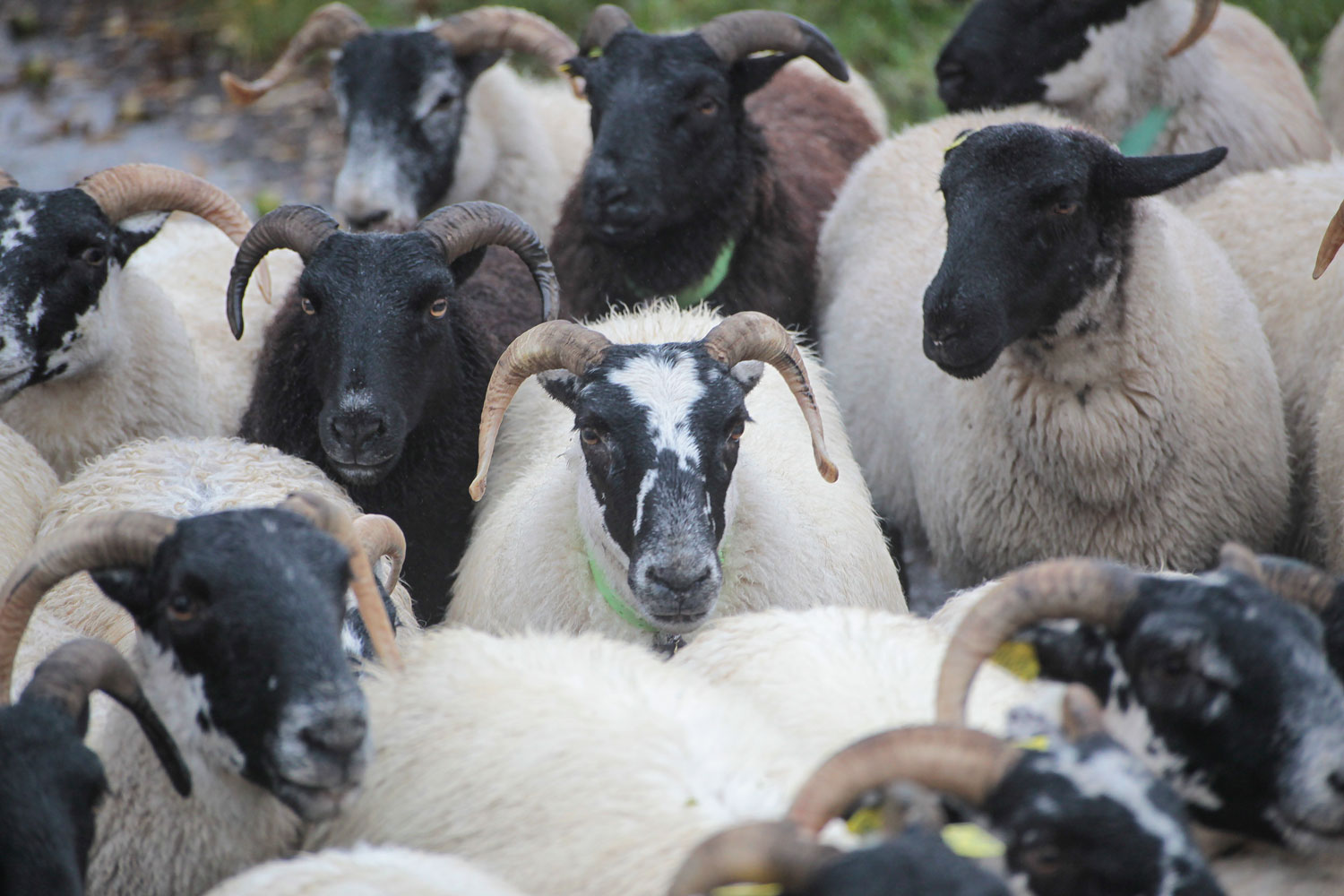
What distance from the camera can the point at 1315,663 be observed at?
2.63 metres

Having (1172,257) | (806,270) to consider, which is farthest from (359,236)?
(1172,257)

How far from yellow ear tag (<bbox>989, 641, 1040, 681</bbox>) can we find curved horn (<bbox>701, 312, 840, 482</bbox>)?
1214 millimetres

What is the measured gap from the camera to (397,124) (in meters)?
6.40

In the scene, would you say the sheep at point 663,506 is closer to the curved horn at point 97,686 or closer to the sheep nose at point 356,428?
the sheep nose at point 356,428

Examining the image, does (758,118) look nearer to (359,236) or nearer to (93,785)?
(359,236)

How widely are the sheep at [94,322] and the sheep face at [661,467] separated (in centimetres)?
182

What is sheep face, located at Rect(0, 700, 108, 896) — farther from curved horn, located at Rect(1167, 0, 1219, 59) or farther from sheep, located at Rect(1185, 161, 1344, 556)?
curved horn, located at Rect(1167, 0, 1219, 59)

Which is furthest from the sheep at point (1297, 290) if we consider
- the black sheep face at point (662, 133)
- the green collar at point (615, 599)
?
the green collar at point (615, 599)

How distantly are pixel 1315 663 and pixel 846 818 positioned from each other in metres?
1.00

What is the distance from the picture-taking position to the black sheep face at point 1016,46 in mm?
5973

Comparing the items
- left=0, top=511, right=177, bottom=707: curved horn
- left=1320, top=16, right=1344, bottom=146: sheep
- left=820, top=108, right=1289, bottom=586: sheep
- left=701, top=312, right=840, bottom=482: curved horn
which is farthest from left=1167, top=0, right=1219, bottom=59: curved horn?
left=0, top=511, right=177, bottom=707: curved horn

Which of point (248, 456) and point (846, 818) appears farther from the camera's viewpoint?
point (248, 456)

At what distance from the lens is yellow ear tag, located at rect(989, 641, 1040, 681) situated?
2.87m

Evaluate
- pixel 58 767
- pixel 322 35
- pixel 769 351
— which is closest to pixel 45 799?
pixel 58 767
